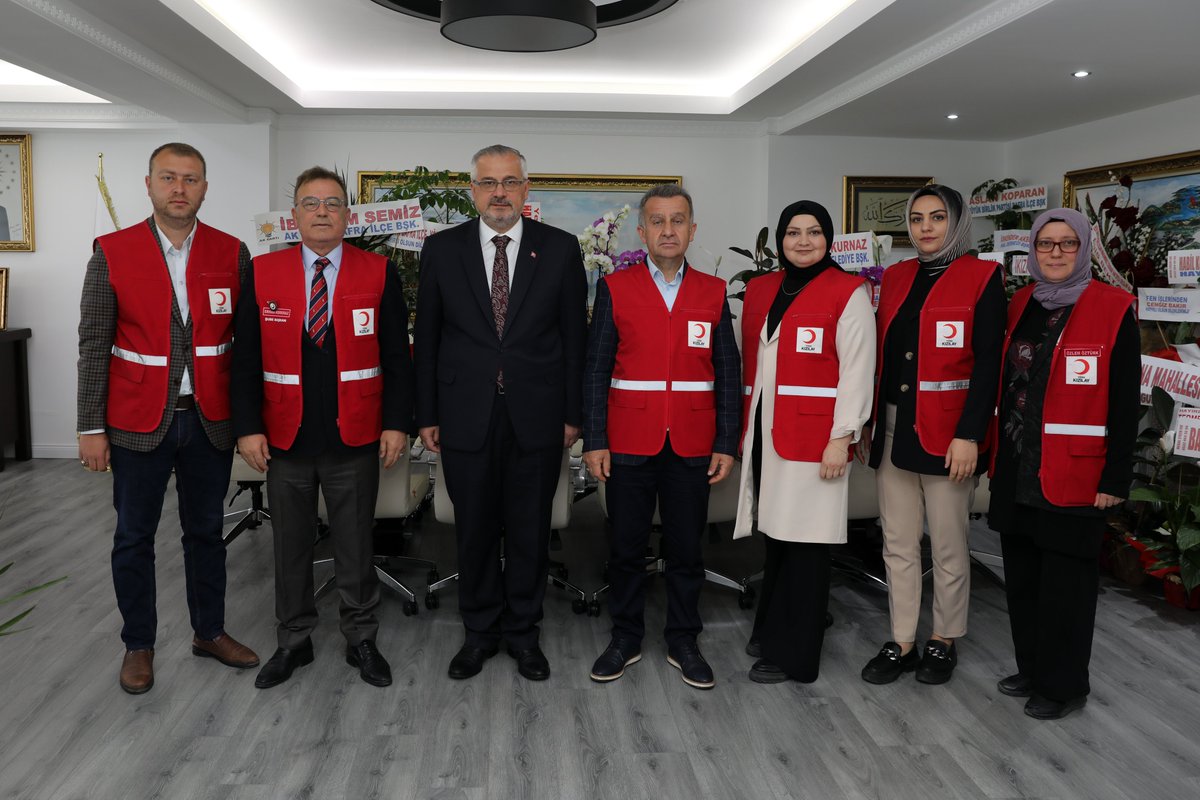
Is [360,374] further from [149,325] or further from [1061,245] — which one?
[1061,245]

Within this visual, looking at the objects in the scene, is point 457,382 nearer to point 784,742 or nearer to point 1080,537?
point 784,742

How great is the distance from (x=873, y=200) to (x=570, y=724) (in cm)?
563

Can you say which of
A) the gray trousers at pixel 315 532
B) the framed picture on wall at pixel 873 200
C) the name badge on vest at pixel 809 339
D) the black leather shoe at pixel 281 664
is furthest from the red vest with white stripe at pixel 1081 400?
the framed picture on wall at pixel 873 200

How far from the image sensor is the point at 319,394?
105 inches

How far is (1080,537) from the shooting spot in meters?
2.50

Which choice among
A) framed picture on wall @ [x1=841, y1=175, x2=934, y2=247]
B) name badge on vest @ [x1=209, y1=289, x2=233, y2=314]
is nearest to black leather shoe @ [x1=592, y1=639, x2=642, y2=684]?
name badge on vest @ [x1=209, y1=289, x2=233, y2=314]

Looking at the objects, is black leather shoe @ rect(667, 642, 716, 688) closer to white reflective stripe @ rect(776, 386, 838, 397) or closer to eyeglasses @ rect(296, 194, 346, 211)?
white reflective stripe @ rect(776, 386, 838, 397)

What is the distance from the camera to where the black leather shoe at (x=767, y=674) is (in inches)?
113

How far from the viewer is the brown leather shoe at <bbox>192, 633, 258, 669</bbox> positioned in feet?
9.61

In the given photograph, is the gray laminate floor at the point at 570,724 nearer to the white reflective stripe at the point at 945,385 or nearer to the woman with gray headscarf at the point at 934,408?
the woman with gray headscarf at the point at 934,408

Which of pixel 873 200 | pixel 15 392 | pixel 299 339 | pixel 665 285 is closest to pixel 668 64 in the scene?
pixel 873 200

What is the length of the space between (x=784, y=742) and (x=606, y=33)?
4.34 meters

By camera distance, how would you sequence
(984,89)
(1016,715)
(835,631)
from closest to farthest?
(1016,715), (835,631), (984,89)

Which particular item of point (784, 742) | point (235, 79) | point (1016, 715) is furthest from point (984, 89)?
point (235, 79)
